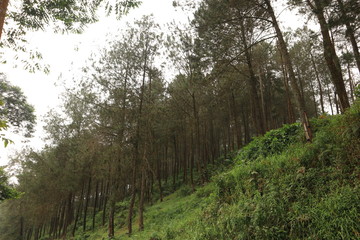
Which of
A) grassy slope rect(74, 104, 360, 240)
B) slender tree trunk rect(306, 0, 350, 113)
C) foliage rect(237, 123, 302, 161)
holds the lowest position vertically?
grassy slope rect(74, 104, 360, 240)

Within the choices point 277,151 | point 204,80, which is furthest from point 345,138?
point 204,80

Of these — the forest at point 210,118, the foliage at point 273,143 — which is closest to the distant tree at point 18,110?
the forest at point 210,118

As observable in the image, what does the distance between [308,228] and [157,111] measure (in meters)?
11.6

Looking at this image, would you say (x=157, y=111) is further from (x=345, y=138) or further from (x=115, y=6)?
(x=345, y=138)

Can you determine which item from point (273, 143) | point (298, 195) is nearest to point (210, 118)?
point (273, 143)

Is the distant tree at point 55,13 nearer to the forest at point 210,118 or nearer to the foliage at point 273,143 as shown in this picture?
the forest at point 210,118

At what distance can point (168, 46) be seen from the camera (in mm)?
16266

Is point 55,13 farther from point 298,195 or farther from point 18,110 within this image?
point 18,110

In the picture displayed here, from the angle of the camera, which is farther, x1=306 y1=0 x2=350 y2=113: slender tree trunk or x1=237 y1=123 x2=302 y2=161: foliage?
x1=237 y1=123 x2=302 y2=161: foliage

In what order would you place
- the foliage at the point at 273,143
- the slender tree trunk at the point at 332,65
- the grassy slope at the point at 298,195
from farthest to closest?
the foliage at the point at 273,143
the slender tree trunk at the point at 332,65
the grassy slope at the point at 298,195

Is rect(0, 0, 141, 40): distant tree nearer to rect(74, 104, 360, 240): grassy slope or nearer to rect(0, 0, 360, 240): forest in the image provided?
rect(0, 0, 360, 240): forest

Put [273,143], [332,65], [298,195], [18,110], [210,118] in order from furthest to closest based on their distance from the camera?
[210,118] → [18,110] → [273,143] → [332,65] → [298,195]

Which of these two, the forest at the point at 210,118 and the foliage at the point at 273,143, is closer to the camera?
the forest at the point at 210,118

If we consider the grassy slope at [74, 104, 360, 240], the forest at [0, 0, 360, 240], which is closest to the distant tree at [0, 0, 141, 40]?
the forest at [0, 0, 360, 240]
